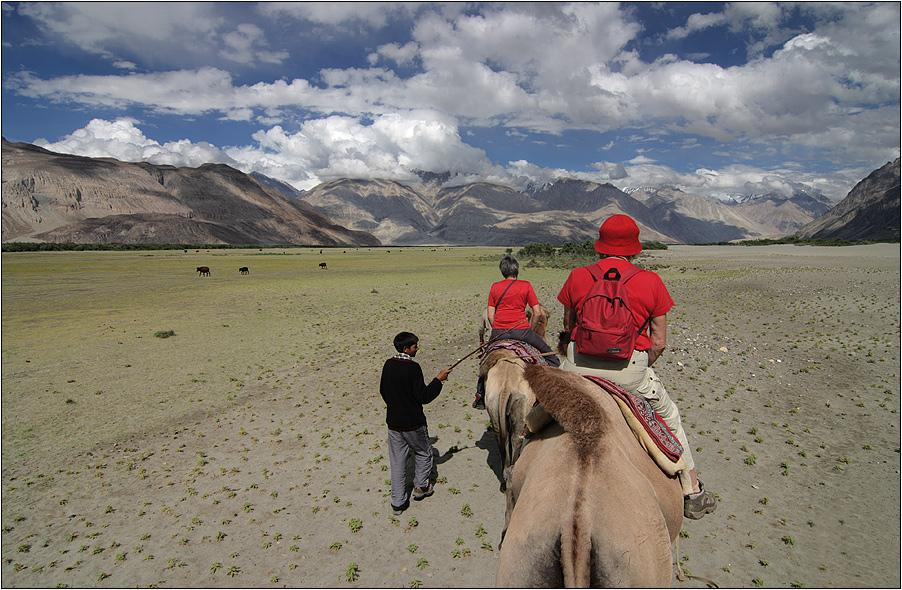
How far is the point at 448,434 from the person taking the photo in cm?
872

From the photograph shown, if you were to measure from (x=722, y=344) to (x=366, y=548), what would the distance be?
42.2 feet

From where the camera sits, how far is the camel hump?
2910 millimetres

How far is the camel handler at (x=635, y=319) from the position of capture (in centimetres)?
391

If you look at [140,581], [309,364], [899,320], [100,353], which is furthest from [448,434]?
[899,320]

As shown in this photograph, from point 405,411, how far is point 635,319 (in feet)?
11.2

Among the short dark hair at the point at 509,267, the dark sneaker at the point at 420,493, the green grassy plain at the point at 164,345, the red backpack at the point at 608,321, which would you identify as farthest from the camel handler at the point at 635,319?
the green grassy plain at the point at 164,345

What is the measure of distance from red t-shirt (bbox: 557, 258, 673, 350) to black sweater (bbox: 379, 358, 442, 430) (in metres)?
2.47

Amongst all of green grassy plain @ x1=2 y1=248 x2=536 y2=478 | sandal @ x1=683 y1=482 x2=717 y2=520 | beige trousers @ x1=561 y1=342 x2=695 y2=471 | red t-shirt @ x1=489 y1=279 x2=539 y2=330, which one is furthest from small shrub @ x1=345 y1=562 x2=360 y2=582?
green grassy plain @ x1=2 y1=248 x2=536 y2=478

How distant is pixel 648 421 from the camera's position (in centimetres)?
356

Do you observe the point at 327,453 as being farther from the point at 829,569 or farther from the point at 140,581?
the point at 829,569

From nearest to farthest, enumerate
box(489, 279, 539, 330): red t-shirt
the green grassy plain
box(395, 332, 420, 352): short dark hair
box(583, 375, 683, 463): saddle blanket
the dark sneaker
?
1. box(583, 375, 683, 463): saddle blanket
2. box(395, 332, 420, 352): short dark hair
3. the dark sneaker
4. box(489, 279, 539, 330): red t-shirt
5. the green grassy plain

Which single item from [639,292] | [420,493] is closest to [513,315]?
[420,493]

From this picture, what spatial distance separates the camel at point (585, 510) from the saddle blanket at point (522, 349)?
287 centimetres

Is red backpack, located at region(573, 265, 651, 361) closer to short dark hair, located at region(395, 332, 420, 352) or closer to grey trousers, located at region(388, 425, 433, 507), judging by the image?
short dark hair, located at region(395, 332, 420, 352)
